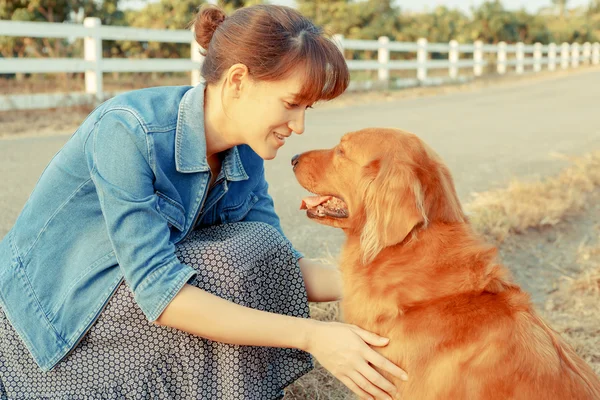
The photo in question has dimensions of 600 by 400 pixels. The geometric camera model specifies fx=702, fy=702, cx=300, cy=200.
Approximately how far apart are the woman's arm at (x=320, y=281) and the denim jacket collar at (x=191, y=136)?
64cm

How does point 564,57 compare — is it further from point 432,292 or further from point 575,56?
point 432,292

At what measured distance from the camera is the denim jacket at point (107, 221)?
215cm

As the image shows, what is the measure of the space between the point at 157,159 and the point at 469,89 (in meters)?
16.1

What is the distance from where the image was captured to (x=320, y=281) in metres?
2.83

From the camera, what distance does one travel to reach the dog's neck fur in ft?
7.29

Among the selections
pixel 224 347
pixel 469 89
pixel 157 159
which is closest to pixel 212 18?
pixel 157 159

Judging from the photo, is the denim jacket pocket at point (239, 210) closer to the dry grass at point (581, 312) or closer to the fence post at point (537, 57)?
the dry grass at point (581, 312)

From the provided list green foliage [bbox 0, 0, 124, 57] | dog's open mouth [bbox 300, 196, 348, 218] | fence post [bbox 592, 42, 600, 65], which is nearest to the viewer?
dog's open mouth [bbox 300, 196, 348, 218]

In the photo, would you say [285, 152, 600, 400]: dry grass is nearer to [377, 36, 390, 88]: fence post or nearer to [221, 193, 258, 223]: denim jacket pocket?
[221, 193, 258, 223]: denim jacket pocket

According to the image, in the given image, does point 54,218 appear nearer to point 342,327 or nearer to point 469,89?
point 342,327

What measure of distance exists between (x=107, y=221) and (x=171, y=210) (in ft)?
0.85

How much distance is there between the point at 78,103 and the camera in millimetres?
8891

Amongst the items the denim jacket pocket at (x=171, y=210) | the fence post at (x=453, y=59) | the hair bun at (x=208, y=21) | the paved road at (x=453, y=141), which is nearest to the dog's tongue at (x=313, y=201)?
the denim jacket pocket at (x=171, y=210)

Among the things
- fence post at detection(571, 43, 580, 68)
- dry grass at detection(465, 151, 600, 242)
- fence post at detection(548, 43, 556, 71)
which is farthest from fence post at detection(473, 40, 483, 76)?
dry grass at detection(465, 151, 600, 242)
